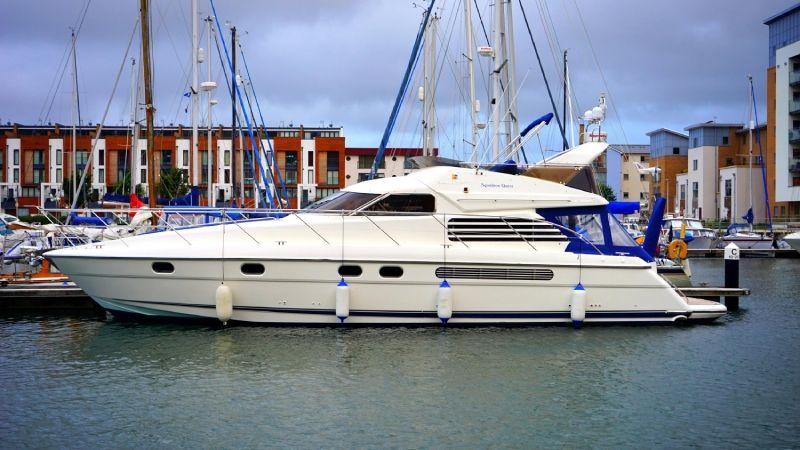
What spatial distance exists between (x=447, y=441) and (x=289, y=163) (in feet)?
219

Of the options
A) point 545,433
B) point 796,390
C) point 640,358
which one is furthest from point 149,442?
point 796,390

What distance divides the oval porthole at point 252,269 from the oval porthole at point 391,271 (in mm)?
2298

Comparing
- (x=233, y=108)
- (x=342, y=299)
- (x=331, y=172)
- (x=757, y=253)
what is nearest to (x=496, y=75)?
(x=342, y=299)

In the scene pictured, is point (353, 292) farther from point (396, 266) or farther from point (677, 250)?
point (677, 250)

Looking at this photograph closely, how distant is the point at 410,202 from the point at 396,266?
147cm

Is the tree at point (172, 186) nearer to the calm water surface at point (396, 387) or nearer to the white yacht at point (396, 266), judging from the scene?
the calm water surface at point (396, 387)

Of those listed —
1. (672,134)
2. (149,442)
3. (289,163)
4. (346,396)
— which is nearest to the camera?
(149,442)

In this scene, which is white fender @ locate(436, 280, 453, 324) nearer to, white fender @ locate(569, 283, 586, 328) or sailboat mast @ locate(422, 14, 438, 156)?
white fender @ locate(569, 283, 586, 328)

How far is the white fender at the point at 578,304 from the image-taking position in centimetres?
1595

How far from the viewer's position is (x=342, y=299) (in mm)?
15320

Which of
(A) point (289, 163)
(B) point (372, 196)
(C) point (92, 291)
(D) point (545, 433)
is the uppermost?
(A) point (289, 163)

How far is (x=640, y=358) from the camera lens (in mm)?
14273

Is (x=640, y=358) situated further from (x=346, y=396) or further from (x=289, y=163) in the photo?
(x=289, y=163)

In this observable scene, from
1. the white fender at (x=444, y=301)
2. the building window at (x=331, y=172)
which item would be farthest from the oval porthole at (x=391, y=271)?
the building window at (x=331, y=172)
